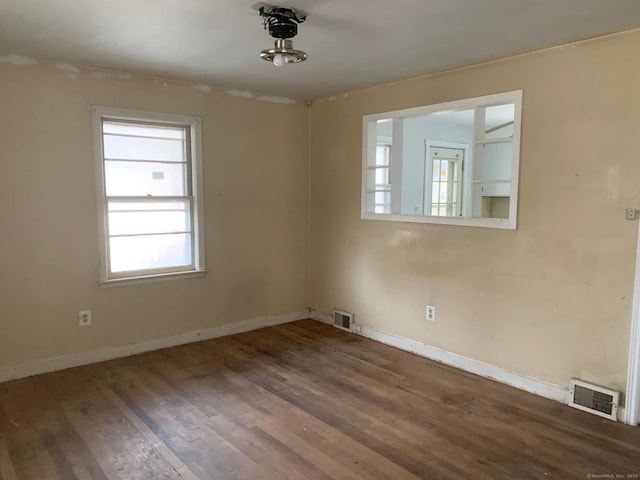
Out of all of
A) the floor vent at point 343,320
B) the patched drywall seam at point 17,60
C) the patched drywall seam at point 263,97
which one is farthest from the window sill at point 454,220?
the patched drywall seam at point 17,60

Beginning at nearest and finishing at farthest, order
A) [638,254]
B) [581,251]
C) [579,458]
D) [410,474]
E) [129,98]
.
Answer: [410,474]
[579,458]
[638,254]
[581,251]
[129,98]

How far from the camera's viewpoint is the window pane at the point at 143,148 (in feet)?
12.4

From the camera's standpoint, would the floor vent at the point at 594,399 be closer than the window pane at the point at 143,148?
Yes

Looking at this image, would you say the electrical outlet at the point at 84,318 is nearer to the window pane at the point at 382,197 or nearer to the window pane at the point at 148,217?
the window pane at the point at 148,217

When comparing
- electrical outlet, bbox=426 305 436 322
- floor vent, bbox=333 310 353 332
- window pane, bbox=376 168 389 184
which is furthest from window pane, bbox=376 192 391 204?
electrical outlet, bbox=426 305 436 322

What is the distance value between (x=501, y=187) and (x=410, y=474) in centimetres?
466

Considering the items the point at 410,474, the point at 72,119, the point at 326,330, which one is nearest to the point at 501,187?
the point at 326,330

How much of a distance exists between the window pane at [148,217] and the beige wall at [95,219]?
198 mm

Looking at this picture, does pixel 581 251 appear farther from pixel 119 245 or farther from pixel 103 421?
pixel 119 245

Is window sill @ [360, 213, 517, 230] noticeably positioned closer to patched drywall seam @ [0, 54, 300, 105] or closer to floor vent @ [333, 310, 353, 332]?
floor vent @ [333, 310, 353, 332]

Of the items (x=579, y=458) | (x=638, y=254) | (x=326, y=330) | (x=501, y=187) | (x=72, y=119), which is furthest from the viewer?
(x=501, y=187)

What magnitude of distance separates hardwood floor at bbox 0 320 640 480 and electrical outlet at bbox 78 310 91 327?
0.37 metres

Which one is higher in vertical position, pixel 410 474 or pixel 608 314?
pixel 608 314

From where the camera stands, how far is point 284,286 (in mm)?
4984
